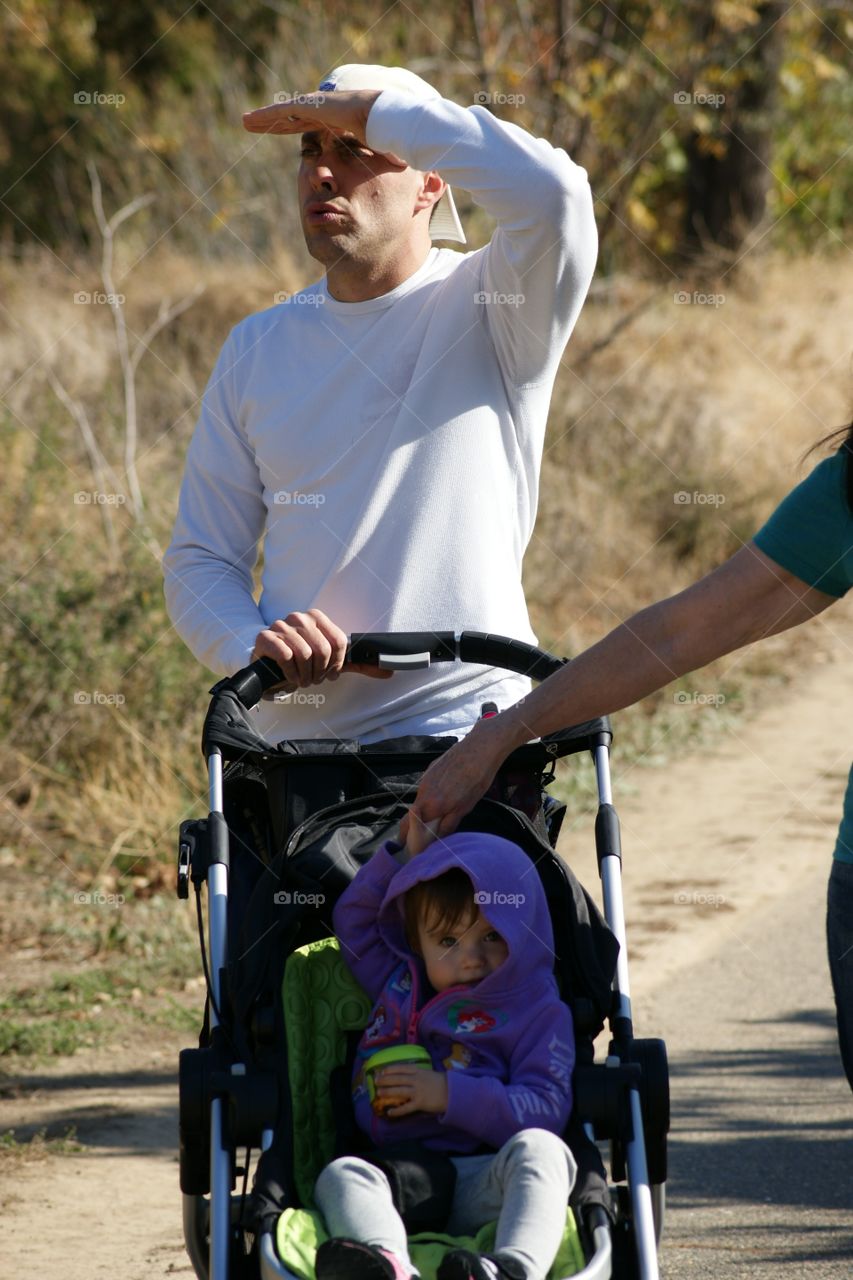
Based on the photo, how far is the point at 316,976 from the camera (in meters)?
2.88

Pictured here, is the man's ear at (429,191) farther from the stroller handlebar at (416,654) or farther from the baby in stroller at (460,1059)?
the baby in stroller at (460,1059)

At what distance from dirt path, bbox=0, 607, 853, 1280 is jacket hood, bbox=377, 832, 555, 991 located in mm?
1306

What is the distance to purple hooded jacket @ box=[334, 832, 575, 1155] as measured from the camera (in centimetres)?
257

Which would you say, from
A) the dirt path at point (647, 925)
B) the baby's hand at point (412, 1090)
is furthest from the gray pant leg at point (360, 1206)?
the dirt path at point (647, 925)

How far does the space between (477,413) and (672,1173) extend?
2.18 meters

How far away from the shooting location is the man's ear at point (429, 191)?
346cm

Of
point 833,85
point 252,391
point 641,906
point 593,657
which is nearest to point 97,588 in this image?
point 641,906

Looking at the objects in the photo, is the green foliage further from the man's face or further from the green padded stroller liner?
the green padded stroller liner

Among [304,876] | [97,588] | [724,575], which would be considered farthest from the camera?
[97,588]

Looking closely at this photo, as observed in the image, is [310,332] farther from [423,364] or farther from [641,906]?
[641,906]

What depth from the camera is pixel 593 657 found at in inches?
102

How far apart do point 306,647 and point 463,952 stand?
69cm

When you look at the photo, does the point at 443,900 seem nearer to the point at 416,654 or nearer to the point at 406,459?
the point at 416,654

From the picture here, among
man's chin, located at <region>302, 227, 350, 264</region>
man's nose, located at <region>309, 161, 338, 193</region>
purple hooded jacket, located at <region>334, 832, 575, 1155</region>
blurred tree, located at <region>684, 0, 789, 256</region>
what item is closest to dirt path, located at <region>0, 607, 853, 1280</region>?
purple hooded jacket, located at <region>334, 832, 575, 1155</region>
